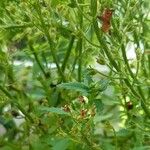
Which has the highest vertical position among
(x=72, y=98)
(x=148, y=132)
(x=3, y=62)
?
(x=3, y=62)

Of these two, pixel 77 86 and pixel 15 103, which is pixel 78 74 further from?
pixel 77 86

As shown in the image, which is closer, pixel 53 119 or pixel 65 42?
pixel 53 119

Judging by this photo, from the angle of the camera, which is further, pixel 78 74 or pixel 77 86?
pixel 78 74

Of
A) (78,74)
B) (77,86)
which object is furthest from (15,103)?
(77,86)

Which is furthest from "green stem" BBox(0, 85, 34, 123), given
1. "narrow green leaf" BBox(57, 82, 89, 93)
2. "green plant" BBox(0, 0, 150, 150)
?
"narrow green leaf" BBox(57, 82, 89, 93)

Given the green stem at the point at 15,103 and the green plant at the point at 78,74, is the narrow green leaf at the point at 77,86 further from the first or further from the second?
the green stem at the point at 15,103

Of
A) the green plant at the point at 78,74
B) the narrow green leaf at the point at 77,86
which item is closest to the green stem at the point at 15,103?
the green plant at the point at 78,74

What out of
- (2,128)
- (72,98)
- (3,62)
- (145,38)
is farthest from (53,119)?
(2,128)

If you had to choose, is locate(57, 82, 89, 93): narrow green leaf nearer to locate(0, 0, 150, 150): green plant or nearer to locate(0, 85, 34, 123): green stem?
locate(0, 0, 150, 150): green plant

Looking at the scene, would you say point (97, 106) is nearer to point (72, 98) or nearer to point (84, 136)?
point (84, 136)
